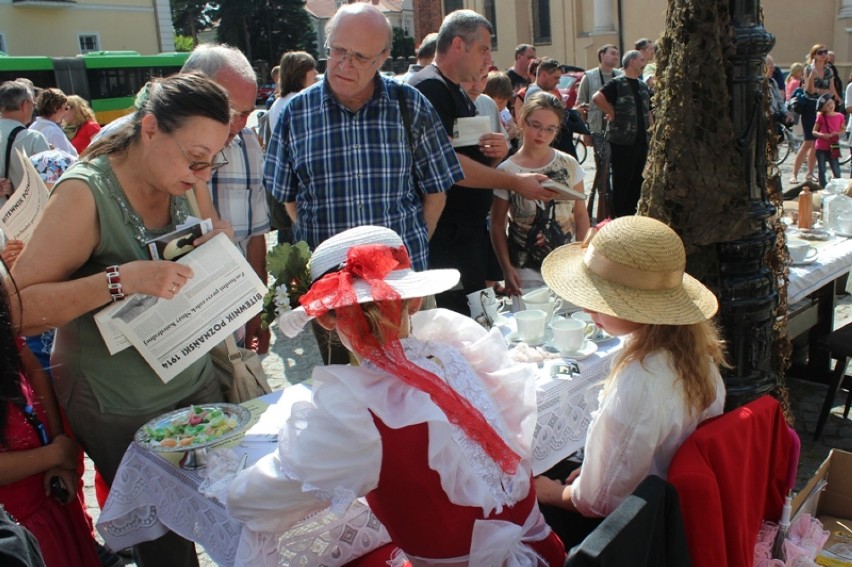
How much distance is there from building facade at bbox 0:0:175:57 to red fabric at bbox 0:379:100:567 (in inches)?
1299

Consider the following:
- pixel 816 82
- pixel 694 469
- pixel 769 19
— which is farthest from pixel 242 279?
pixel 769 19

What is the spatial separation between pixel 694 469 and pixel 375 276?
0.85m

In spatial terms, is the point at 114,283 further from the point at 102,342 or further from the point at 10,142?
the point at 10,142

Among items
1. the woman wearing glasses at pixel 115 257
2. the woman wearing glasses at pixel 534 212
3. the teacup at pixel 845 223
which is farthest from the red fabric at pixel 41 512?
the teacup at pixel 845 223

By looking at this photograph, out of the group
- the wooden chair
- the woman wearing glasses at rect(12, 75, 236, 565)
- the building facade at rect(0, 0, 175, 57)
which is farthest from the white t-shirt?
the building facade at rect(0, 0, 175, 57)

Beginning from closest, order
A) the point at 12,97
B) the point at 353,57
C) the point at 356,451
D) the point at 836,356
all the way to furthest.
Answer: the point at 356,451 < the point at 353,57 < the point at 836,356 < the point at 12,97

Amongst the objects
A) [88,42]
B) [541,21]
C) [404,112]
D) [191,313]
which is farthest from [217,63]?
[88,42]

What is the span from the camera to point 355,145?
3.34m

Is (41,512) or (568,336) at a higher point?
(568,336)

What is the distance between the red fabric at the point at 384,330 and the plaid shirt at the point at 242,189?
2089mm

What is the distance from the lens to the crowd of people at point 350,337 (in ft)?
5.45

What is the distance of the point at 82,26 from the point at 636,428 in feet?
116

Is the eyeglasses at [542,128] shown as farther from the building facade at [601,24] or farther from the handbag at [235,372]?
the building facade at [601,24]

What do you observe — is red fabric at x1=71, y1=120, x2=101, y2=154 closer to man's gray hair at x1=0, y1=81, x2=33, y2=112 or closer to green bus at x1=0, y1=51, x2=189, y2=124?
man's gray hair at x1=0, y1=81, x2=33, y2=112
